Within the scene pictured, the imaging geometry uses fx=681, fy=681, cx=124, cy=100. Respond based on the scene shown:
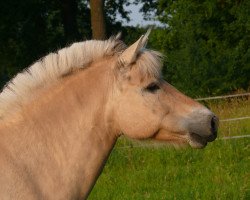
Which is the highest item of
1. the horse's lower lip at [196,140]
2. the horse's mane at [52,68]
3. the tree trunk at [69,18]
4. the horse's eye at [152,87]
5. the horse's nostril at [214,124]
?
the horse's mane at [52,68]

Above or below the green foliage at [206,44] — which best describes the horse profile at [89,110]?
above

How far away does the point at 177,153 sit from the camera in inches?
424

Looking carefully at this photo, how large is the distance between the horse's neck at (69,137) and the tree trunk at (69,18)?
29.1m

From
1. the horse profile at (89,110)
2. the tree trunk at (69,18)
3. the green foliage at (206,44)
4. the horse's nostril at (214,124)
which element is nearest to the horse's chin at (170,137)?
the horse profile at (89,110)

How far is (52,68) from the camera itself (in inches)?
177

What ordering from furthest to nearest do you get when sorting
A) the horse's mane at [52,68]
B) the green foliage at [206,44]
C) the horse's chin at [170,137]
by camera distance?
the green foliage at [206,44]
the horse's chin at [170,137]
the horse's mane at [52,68]

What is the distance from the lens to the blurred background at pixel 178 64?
363 inches

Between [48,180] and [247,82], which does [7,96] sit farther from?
[247,82]

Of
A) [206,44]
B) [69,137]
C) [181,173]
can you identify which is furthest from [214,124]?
[206,44]

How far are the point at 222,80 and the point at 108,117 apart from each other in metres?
21.2

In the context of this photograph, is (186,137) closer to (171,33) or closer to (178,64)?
(178,64)

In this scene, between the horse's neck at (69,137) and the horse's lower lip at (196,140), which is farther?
the horse's lower lip at (196,140)

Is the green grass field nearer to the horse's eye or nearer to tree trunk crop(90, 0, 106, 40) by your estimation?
the horse's eye

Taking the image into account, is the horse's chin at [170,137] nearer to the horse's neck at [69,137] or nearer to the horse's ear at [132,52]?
the horse's neck at [69,137]
